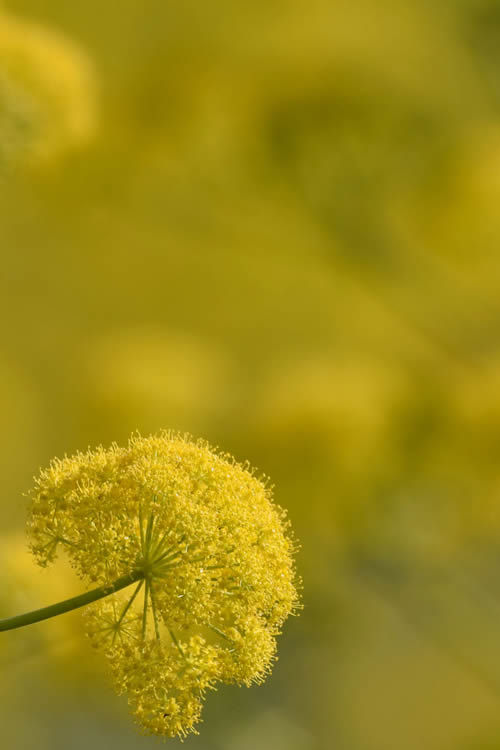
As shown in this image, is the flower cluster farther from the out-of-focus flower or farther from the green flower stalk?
the out-of-focus flower

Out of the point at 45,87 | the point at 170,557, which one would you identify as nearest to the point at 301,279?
the point at 45,87

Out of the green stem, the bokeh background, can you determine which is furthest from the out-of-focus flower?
the green stem

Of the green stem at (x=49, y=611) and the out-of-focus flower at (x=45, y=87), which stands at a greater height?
the out-of-focus flower at (x=45, y=87)

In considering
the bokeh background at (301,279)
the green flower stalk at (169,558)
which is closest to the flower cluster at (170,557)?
the green flower stalk at (169,558)

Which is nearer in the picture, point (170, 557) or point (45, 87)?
point (170, 557)

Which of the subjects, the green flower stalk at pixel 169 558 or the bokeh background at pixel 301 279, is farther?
the bokeh background at pixel 301 279

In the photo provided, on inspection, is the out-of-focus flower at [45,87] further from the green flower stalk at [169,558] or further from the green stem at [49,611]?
the green stem at [49,611]

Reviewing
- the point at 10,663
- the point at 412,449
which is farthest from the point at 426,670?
the point at 10,663

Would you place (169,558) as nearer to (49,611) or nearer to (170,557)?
(170,557)
